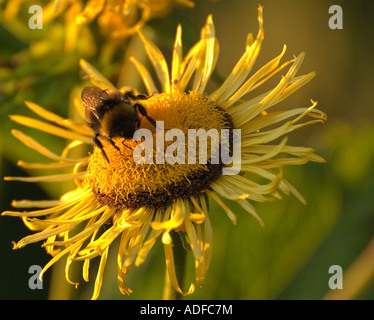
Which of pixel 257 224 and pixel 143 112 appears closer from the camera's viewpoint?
pixel 143 112

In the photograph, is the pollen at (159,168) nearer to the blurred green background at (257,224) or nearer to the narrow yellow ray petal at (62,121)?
the narrow yellow ray petal at (62,121)

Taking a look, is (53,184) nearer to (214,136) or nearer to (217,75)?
(217,75)

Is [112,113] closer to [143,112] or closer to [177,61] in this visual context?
[143,112]

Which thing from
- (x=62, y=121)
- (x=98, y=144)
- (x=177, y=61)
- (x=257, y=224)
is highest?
(x=177, y=61)

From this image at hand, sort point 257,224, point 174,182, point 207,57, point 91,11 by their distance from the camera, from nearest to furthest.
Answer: point 174,182
point 207,57
point 91,11
point 257,224

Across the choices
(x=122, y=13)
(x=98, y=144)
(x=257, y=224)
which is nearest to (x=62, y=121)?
(x=98, y=144)

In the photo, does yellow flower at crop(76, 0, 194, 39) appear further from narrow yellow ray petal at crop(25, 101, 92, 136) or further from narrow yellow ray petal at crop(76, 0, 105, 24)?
narrow yellow ray petal at crop(25, 101, 92, 136)

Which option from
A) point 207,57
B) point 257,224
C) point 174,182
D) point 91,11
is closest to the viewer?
point 174,182
